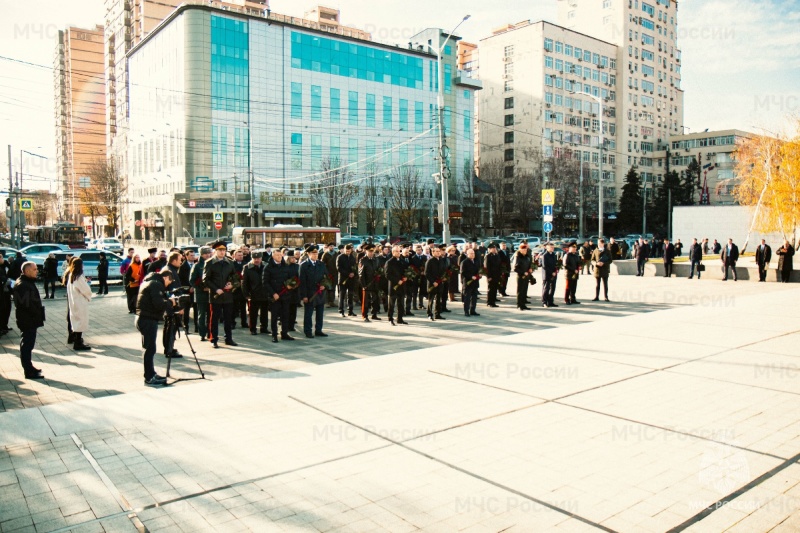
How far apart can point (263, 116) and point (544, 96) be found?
43.7 meters

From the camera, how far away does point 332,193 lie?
69.6m

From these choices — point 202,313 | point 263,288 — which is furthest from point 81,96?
point 263,288

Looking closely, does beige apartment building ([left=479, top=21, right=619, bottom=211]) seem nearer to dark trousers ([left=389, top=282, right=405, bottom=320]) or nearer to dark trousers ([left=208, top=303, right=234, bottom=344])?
dark trousers ([left=389, top=282, right=405, bottom=320])

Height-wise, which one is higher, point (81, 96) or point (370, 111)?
point (81, 96)

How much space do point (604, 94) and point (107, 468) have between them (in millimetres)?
103671

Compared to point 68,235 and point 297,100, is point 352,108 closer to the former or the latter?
point 297,100

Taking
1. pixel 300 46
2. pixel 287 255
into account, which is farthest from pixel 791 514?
pixel 300 46

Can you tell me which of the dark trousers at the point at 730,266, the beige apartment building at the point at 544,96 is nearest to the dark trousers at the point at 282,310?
the dark trousers at the point at 730,266

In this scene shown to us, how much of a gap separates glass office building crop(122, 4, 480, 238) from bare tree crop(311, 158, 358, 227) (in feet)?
2.12

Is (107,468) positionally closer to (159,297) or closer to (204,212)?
(159,297)

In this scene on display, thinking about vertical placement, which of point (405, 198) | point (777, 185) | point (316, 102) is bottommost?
point (777, 185)

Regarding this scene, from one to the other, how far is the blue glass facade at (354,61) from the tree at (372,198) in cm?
1221

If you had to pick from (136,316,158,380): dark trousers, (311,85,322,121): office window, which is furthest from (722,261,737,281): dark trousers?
(311,85,322,121): office window

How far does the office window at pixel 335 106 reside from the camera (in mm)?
74375
